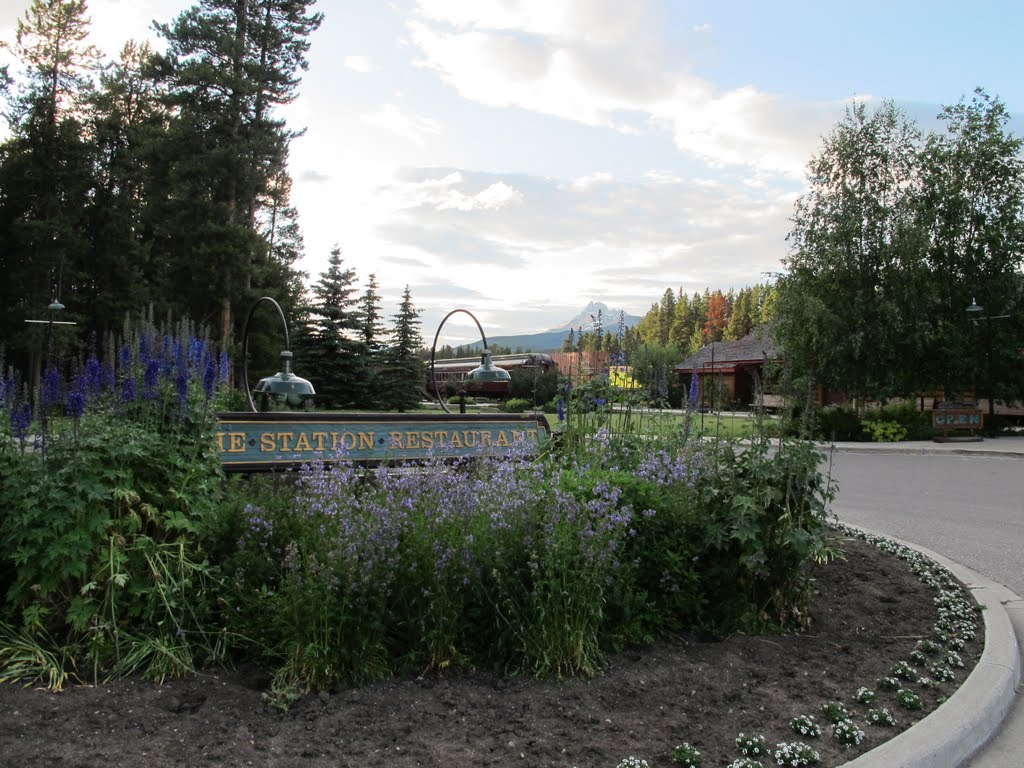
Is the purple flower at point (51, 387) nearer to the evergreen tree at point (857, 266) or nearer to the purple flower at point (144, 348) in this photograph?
the purple flower at point (144, 348)

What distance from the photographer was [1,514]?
12.3 feet

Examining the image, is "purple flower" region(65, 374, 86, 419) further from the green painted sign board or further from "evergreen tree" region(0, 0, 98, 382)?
"evergreen tree" region(0, 0, 98, 382)

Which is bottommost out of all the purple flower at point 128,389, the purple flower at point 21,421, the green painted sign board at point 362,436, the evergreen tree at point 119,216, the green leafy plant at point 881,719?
the green leafy plant at point 881,719

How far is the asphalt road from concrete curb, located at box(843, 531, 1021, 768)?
1.90 meters

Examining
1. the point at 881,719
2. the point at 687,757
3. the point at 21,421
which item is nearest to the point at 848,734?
the point at 881,719

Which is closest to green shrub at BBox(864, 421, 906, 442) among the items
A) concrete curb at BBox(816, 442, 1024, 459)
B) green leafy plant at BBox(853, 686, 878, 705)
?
concrete curb at BBox(816, 442, 1024, 459)

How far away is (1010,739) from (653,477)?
229 cm

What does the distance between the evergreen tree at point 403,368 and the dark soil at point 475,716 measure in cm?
2678

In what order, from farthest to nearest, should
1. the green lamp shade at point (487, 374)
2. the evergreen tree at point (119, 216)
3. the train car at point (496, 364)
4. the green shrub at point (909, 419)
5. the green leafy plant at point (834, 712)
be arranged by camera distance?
1. the train car at point (496, 364)
2. the evergreen tree at point (119, 216)
3. the green shrub at point (909, 419)
4. the green lamp shade at point (487, 374)
5. the green leafy plant at point (834, 712)

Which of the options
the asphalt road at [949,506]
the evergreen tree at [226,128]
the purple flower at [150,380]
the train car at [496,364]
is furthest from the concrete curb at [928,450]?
the evergreen tree at [226,128]

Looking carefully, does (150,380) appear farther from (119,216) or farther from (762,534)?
(119,216)

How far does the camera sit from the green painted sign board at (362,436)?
620 centimetres

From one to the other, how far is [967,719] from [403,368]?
95.0 feet

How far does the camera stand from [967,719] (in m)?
3.22
